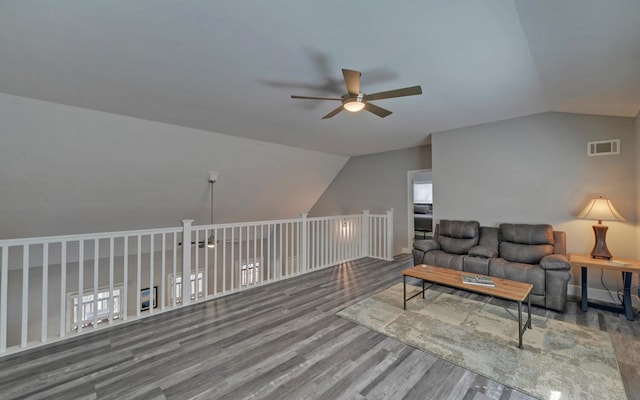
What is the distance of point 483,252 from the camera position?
3.88 m

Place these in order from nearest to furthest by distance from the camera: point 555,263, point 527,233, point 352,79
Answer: point 352,79
point 555,263
point 527,233

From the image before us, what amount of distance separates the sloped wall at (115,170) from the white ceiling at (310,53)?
0.40m

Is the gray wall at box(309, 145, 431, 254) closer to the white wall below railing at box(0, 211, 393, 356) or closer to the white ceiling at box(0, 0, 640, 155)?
the white wall below railing at box(0, 211, 393, 356)

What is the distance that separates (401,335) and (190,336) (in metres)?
2.10

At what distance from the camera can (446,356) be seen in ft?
7.47

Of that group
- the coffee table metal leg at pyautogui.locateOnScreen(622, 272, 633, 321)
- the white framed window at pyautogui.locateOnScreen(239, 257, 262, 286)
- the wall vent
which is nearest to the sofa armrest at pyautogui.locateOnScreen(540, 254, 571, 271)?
the coffee table metal leg at pyautogui.locateOnScreen(622, 272, 633, 321)

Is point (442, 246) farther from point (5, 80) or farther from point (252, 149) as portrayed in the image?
point (5, 80)

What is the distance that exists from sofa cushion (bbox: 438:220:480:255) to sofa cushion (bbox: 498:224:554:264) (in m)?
0.40

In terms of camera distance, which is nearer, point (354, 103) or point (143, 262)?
point (354, 103)

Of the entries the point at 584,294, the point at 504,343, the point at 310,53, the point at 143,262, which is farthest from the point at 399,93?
the point at 143,262

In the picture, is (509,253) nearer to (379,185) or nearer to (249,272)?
(379,185)

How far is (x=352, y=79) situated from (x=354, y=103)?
35 cm

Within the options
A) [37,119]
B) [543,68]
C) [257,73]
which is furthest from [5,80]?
[543,68]

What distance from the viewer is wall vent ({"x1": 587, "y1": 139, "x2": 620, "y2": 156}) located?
3.46 m
